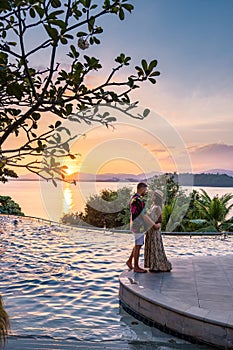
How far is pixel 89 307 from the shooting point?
233 inches

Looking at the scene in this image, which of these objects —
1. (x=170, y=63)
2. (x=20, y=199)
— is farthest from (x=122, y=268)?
(x=20, y=199)

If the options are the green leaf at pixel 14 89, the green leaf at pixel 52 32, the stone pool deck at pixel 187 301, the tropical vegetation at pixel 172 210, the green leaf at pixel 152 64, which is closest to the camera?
the green leaf at pixel 52 32

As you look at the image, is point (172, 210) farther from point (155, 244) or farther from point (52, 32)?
point (52, 32)

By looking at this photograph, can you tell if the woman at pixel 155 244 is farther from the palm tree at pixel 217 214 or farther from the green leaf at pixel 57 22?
the palm tree at pixel 217 214

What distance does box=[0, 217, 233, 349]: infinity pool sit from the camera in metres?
5.09

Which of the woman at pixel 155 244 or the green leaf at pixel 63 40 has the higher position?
the green leaf at pixel 63 40

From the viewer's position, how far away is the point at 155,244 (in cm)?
669

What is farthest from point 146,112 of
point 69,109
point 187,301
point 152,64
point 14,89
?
point 187,301

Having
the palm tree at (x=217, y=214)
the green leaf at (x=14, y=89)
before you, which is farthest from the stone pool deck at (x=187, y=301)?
the palm tree at (x=217, y=214)

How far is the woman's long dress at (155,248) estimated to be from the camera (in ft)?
21.9

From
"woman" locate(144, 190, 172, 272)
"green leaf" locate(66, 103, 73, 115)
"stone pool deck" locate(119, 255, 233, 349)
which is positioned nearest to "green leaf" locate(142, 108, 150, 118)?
"green leaf" locate(66, 103, 73, 115)

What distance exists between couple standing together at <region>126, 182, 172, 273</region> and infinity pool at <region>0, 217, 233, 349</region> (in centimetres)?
77

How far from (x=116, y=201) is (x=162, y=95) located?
8656 millimetres

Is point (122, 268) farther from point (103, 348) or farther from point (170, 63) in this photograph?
point (170, 63)
